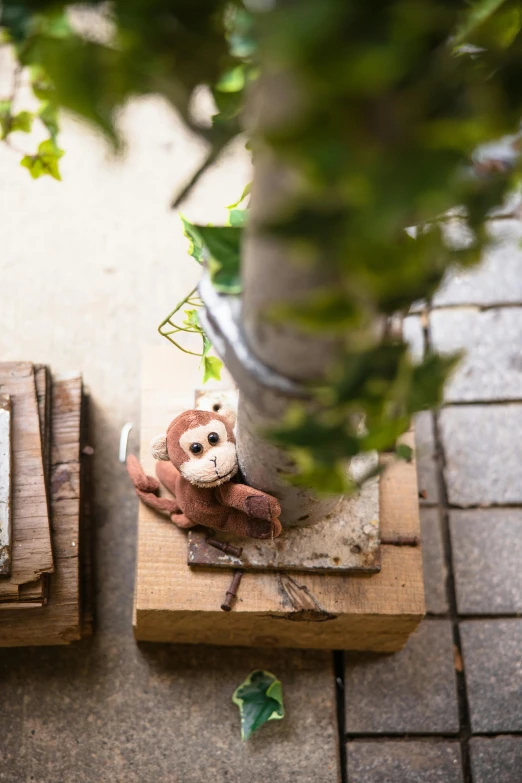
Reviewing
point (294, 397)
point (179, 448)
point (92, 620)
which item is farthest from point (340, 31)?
point (92, 620)

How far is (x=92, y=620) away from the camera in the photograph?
1548 mm

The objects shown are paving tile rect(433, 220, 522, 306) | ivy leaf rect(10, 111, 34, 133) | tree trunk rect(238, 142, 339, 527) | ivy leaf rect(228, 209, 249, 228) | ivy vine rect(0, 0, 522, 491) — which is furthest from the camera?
paving tile rect(433, 220, 522, 306)

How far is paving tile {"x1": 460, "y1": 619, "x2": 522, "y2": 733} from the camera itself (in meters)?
1.51

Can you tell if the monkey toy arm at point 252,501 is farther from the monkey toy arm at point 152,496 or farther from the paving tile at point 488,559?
the paving tile at point 488,559

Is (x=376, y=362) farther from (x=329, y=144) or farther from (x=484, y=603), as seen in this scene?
(x=484, y=603)

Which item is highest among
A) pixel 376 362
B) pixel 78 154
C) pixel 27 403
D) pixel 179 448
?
pixel 376 362

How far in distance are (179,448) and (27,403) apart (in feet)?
1.59

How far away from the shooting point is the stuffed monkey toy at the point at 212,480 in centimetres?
111

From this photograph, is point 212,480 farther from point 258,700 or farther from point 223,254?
point 258,700

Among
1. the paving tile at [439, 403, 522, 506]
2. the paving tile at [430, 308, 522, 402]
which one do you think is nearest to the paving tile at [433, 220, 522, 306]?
the paving tile at [430, 308, 522, 402]

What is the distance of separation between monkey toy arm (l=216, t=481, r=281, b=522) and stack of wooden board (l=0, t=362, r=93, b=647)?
1.43 ft

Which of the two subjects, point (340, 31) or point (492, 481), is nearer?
point (340, 31)

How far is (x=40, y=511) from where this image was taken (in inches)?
54.3

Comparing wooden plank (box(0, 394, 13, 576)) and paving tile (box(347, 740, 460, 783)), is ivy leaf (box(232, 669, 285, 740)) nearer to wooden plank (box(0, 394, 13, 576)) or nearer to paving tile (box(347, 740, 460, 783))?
paving tile (box(347, 740, 460, 783))
